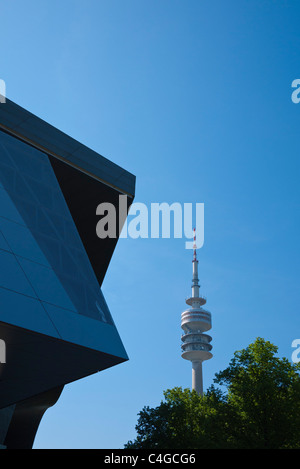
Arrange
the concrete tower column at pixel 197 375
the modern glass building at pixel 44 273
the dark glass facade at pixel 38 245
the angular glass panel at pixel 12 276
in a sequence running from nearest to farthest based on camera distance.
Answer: the angular glass panel at pixel 12 276, the modern glass building at pixel 44 273, the dark glass facade at pixel 38 245, the concrete tower column at pixel 197 375

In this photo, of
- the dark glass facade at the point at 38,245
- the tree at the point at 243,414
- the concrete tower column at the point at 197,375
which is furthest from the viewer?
the concrete tower column at the point at 197,375

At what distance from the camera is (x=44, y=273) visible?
17062 mm

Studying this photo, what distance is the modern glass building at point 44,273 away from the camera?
15703mm

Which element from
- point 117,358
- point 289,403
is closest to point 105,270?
point 289,403

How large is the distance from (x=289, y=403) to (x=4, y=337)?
17.4m

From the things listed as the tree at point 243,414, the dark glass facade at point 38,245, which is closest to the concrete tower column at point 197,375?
the tree at point 243,414

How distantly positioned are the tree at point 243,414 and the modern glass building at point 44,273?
1070 cm

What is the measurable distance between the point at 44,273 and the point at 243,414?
16.1 meters

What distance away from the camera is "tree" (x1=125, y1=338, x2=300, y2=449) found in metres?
26.5

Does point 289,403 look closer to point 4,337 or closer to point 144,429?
point 144,429

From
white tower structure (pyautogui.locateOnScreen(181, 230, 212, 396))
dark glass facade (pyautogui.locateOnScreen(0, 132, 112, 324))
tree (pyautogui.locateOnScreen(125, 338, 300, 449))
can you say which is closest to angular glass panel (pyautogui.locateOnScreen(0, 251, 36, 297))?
dark glass facade (pyautogui.locateOnScreen(0, 132, 112, 324))

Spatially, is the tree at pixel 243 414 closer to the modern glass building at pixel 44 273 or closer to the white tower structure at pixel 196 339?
the modern glass building at pixel 44 273
